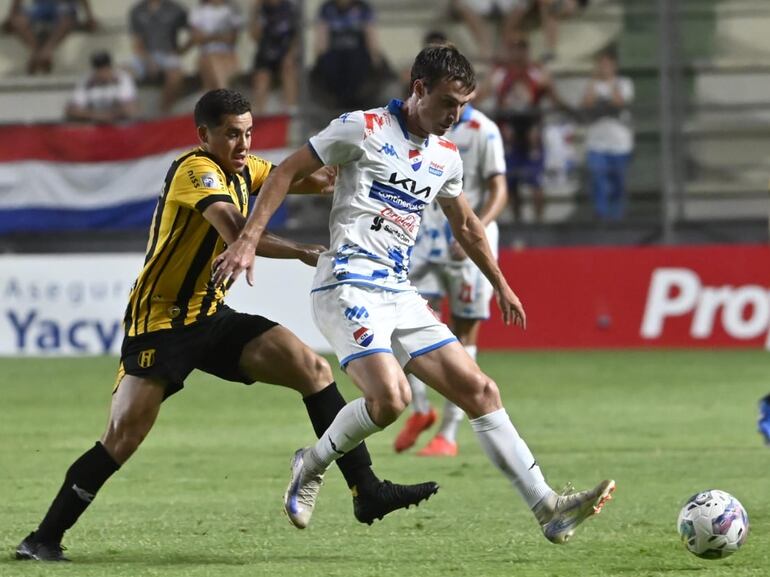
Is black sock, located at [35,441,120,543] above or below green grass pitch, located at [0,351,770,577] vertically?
above

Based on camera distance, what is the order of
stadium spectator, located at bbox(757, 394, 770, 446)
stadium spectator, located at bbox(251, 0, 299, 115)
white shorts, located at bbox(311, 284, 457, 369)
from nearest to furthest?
white shorts, located at bbox(311, 284, 457, 369) → stadium spectator, located at bbox(757, 394, 770, 446) → stadium spectator, located at bbox(251, 0, 299, 115)

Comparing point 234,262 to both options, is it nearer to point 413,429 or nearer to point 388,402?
point 388,402

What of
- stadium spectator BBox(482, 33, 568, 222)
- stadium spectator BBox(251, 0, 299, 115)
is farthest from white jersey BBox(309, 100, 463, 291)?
stadium spectator BBox(251, 0, 299, 115)

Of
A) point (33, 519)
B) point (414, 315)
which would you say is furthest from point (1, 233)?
point (414, 315)

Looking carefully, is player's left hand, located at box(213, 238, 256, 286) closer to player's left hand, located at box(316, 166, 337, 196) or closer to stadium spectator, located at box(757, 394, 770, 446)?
player's left hand, located at box(316, 166, 337, 196)

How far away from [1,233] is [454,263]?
10.1 metres

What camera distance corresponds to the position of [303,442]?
34.7ft

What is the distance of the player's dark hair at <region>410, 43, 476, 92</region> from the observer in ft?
20.4

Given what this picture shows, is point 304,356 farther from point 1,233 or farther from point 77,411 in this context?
point 1,233

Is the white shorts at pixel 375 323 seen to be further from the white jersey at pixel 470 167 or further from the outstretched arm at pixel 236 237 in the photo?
the white jersey at pixel 470 167

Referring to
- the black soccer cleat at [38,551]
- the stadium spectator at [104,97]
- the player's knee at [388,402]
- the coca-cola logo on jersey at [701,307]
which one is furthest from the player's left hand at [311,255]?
the stadium spectator at [104,97]

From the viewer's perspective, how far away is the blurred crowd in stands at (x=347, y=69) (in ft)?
61.1

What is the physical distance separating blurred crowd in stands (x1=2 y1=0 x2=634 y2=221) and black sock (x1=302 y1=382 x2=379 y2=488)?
1190 cm

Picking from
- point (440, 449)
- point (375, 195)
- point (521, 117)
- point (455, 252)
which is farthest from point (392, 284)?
point (521, 117)
